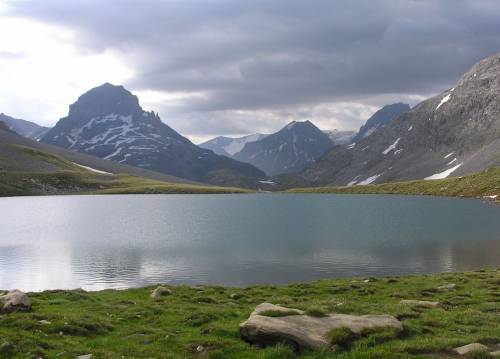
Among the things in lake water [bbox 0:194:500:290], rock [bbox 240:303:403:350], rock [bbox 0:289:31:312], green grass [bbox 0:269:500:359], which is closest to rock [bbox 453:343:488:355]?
green grass [bbox 0:269:500:359]

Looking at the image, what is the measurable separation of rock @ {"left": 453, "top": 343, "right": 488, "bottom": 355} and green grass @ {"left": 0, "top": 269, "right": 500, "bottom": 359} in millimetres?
398

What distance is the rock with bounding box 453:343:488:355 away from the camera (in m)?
18.2

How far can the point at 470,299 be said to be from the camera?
104ft

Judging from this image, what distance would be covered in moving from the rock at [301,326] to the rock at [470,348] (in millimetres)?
2978

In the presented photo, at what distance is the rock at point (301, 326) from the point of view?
63.7 ft

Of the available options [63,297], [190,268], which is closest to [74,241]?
[190,268]

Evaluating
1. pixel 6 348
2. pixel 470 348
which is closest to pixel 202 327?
pixel 6 348

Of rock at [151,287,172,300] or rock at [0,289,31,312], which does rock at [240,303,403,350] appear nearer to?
rock at [0,289,31,312]

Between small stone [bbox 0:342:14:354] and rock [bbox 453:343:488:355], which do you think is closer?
rock [bbox 453:343:488:355]

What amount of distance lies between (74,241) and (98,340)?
227 ft

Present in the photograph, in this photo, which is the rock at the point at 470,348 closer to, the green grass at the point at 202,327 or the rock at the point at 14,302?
the green grass at the point at 202,327

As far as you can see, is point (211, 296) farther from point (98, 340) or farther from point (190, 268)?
point (190, 268)

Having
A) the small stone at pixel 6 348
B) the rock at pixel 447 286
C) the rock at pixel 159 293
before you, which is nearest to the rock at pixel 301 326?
the small stone at pixel 6 348

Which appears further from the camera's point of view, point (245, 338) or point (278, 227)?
point (278, 227)
